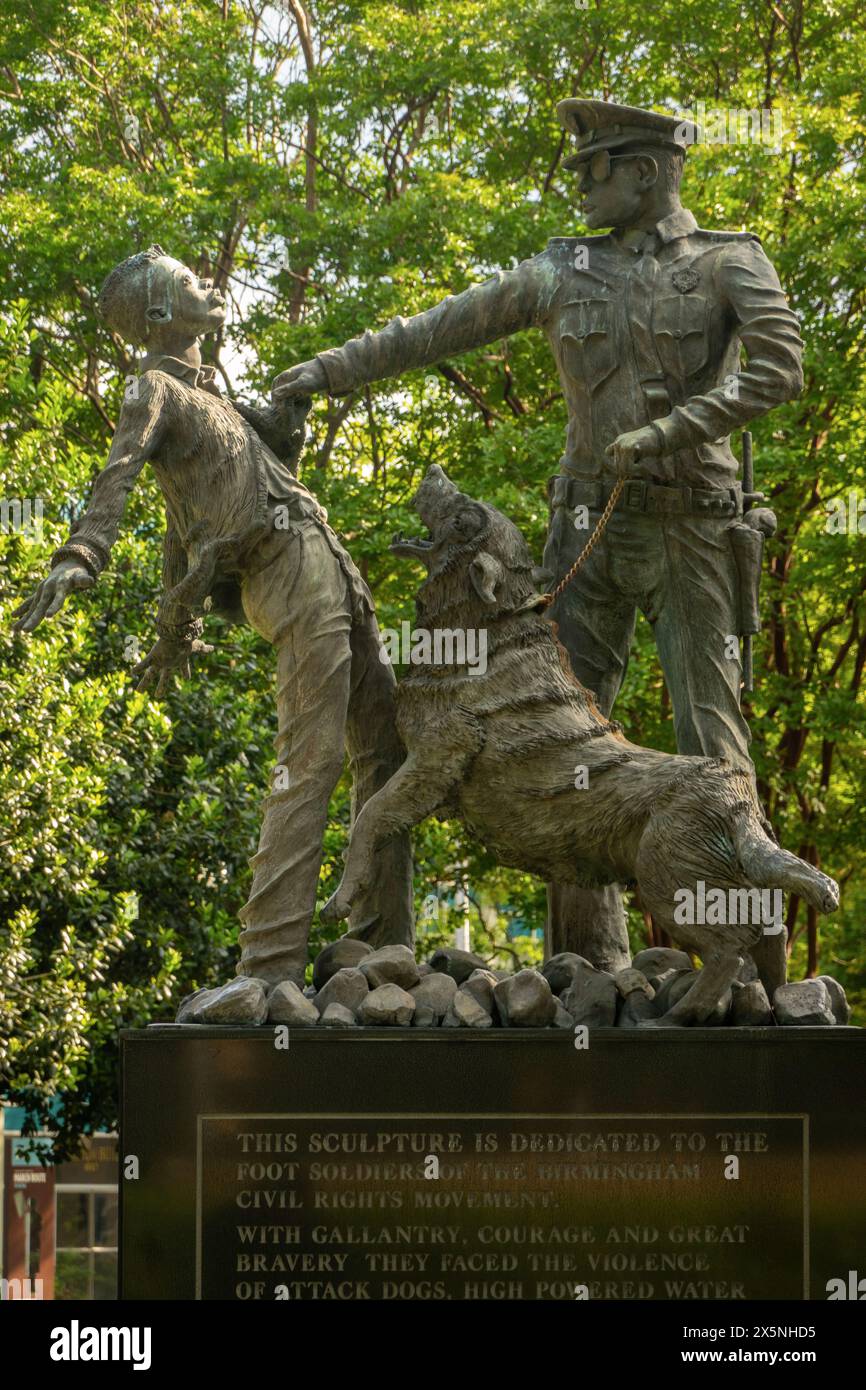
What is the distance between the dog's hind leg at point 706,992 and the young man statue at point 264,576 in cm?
130

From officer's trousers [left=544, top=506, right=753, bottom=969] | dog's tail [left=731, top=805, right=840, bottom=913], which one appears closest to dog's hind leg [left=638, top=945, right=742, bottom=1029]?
dog's tail [left=731, top=805, right=840, bottom=913]

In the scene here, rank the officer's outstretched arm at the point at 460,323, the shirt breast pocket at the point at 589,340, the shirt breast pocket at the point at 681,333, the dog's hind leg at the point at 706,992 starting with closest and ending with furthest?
the dog's hind leg at the point at 706,992
the shirt breast pocket at the point at 681,333
the shirt breast pocket at the point at 589,340
the officer's outstretched arm at the point at 460,323

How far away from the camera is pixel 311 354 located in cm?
1781

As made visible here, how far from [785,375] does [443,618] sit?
5.19ft

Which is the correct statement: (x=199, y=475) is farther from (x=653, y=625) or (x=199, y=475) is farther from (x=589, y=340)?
(x=653, y=625)

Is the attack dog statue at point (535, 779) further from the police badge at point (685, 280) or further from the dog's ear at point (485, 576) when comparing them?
the police badge at point (685, 280)

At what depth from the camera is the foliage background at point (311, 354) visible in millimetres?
14586

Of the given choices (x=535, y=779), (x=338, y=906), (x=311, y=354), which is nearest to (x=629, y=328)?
(x=535, y=779)

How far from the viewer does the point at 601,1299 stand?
268 inches

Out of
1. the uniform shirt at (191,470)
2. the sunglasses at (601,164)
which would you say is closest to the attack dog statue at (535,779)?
the uniform shirt at (191,470)

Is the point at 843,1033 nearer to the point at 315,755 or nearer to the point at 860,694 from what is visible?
the point at 315,755

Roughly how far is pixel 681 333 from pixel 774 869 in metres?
2.24

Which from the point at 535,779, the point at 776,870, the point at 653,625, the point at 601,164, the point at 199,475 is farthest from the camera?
the point at 653,625
